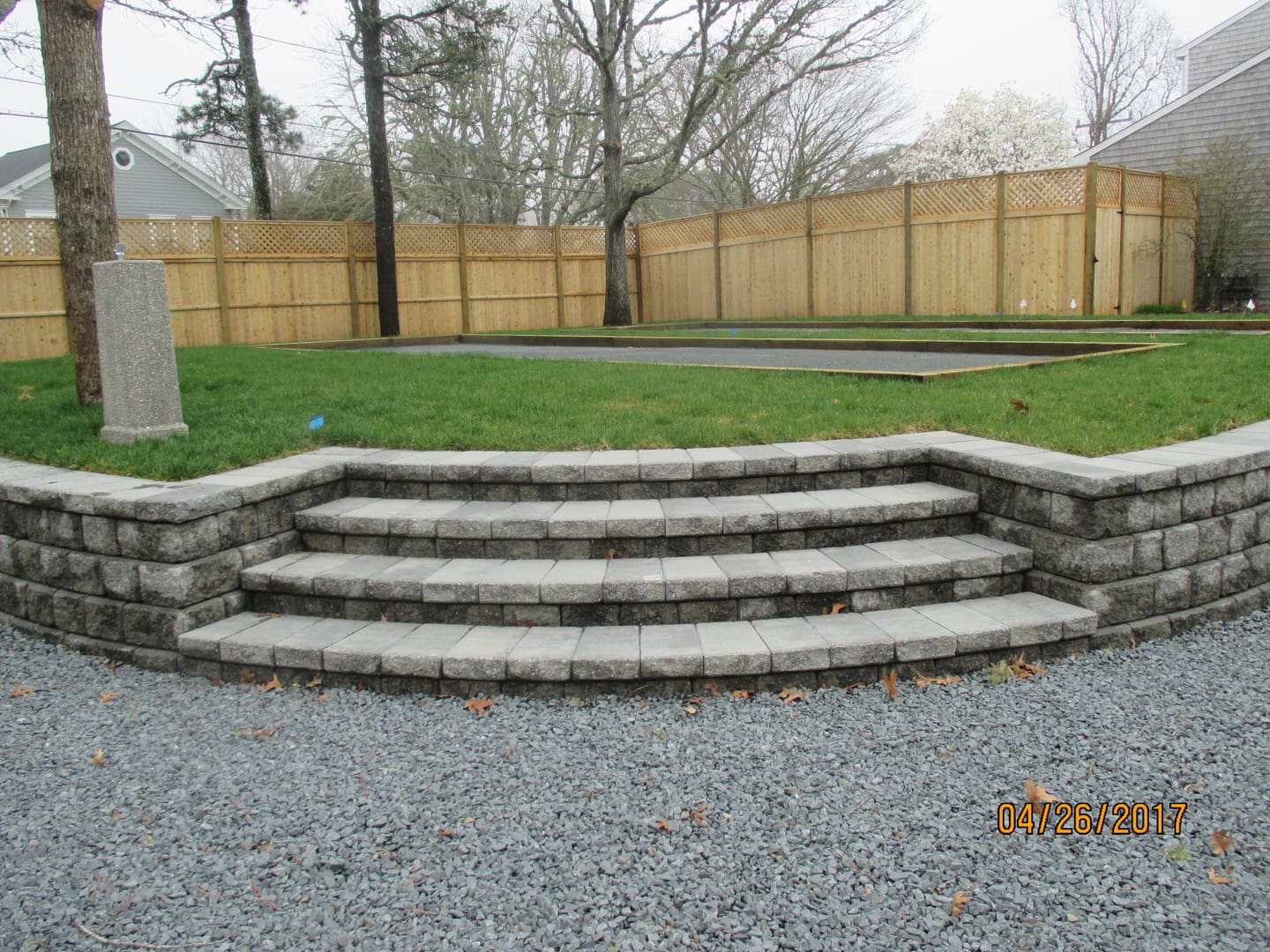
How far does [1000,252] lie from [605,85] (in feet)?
25.8

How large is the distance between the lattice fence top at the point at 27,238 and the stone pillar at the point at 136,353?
8.69 meters

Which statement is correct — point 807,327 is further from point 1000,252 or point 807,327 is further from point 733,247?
point 733,247

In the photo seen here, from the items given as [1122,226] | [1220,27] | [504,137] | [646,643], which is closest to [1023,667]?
[646,643]

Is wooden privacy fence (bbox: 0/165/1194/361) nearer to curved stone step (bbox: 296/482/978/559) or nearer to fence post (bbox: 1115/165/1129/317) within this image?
fence post (bbox: 1115/165/1129/317)

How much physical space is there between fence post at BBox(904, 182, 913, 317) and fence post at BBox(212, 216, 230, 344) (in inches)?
418

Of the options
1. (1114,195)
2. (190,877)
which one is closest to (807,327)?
(1114,195)

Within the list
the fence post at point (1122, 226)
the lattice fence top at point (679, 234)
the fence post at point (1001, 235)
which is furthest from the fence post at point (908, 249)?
the lattice fence top at point (679, 234)

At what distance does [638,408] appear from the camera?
523 centimetres

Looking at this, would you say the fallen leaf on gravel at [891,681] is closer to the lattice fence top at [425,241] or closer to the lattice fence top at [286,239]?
the lattice fence top at [286,239]

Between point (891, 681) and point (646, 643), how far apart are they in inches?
31.4

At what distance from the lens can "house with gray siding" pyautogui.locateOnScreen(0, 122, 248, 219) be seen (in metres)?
22.0

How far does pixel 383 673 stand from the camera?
296cm

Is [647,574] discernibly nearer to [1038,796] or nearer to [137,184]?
[1038,796]

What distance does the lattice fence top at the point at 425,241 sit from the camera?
1578cm
